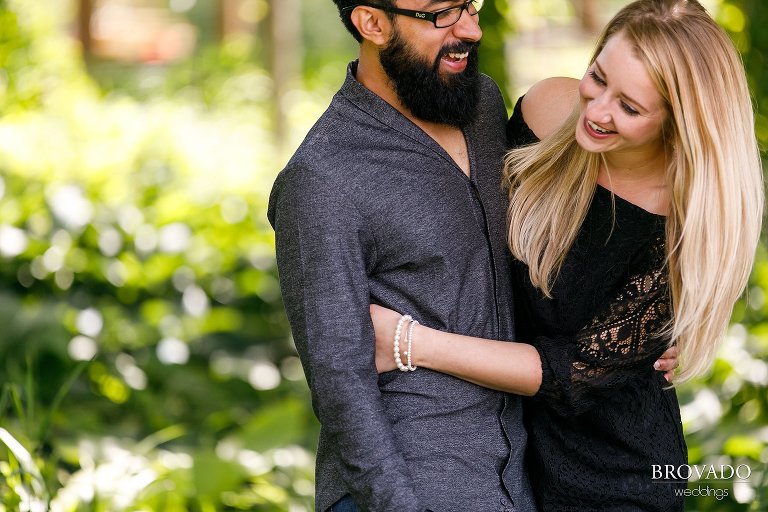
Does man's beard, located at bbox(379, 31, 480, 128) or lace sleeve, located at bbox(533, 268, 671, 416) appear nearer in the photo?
lace sleeve, located at bbox(533, 268, 671, 416)

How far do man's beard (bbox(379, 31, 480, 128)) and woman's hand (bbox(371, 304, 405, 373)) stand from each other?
457mm

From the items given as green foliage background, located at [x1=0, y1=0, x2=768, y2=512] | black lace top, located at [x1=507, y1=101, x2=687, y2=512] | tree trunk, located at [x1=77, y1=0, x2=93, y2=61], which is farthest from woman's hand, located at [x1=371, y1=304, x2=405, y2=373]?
tree trunk, located at [x1=77, y1=0, x2=93, y2=61]

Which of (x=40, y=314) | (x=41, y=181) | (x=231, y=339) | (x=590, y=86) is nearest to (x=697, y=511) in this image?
(x=590, y=86)

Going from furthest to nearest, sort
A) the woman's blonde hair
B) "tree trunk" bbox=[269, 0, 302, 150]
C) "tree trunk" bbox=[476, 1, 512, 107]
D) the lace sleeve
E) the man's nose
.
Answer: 1. "tree trunk" bbox=[269, 0, 302, 150]
2. "tree trunk" bbox=[476, 1, 512, 107]
3. the man's nose
4. the lace sleeve
5. the woman's blonde hair

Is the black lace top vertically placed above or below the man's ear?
below

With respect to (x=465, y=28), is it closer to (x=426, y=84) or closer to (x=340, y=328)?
(x=426, y=84)

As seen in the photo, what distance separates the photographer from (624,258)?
2.21 metres

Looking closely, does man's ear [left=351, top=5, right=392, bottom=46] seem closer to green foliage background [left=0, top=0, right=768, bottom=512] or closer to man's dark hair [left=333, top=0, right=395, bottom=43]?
man's dark hair [left=333, top=0, right=395, bottom=43]

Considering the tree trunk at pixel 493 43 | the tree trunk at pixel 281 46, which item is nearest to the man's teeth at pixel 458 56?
the tree trunk at pixel 493 43

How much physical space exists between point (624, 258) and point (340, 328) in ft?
2.06

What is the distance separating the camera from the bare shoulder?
2.46 m

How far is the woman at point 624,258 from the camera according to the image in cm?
208

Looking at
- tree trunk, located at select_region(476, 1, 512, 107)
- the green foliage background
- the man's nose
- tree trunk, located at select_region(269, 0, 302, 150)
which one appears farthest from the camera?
tree trunk, located at select_region(269, 0, 302, 150)

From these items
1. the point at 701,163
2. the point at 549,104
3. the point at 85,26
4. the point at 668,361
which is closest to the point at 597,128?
the point at 701,163
